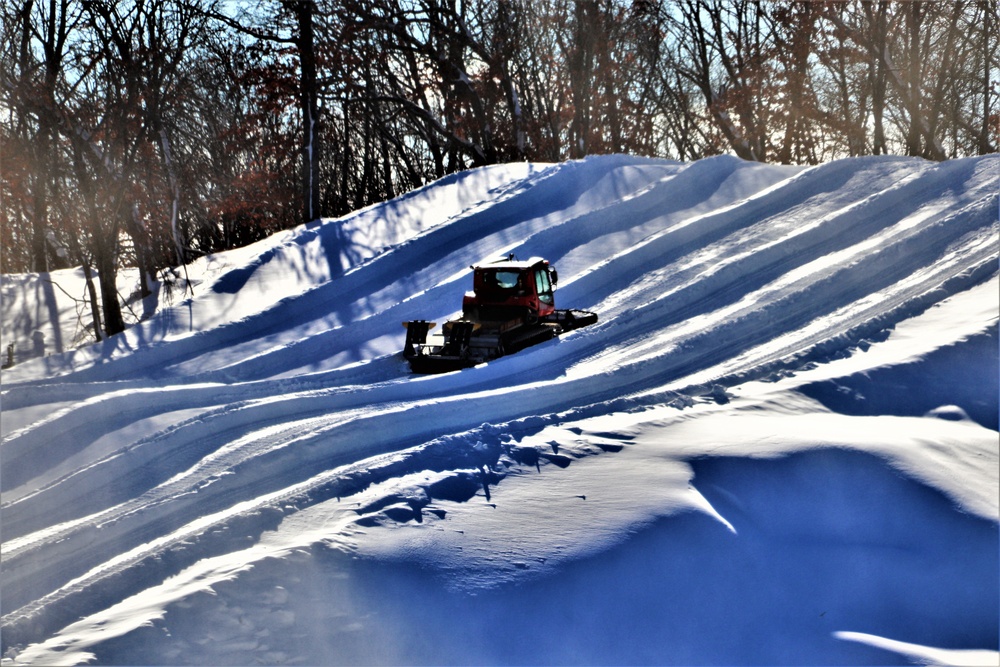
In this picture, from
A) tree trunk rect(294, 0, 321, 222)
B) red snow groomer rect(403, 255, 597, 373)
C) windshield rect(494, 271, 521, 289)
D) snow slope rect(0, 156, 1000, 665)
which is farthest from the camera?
tree trunk rect(294, 0, 321, 222)

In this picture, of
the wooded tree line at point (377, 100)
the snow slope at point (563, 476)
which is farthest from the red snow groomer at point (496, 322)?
the wooded tree line at point (377, 100)

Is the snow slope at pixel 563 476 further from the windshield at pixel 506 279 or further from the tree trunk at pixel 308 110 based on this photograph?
the tree trunk at pixel 308 110

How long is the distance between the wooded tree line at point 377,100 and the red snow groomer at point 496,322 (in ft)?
18.3

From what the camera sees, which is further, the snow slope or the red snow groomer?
the red snow groomer

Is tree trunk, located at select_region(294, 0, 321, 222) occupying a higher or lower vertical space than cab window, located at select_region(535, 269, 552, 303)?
higher

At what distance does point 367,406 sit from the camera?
27.7ft

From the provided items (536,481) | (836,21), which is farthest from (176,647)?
(836,21)

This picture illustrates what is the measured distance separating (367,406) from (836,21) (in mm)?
17754

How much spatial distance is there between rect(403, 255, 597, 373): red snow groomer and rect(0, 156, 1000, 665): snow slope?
432 mm

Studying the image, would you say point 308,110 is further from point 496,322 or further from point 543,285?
point 496,322

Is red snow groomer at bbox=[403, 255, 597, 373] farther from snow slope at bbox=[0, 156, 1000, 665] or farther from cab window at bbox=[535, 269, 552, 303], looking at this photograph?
snow slope at bbox=[0, 156, 1000, 665]

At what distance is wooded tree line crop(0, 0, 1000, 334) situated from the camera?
12.6 meters

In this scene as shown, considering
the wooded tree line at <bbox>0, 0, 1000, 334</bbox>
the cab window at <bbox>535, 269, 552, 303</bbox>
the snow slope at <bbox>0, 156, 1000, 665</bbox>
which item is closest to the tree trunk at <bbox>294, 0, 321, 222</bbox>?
the wooded tree line at <bbox>0, 0, 1000, 334</bbox>

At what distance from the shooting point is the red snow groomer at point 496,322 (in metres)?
9.77
